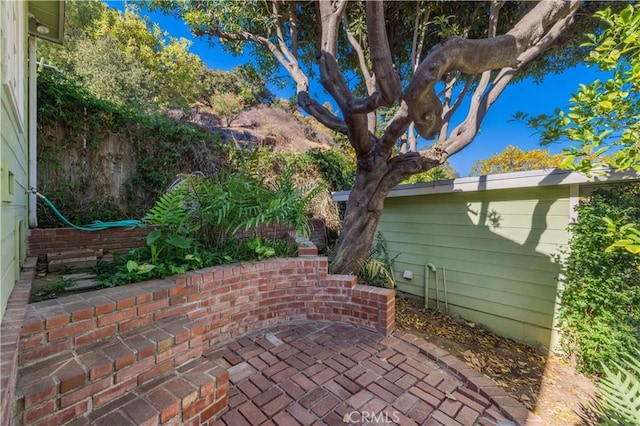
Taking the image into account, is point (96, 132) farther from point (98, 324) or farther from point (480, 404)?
point (480, 404)

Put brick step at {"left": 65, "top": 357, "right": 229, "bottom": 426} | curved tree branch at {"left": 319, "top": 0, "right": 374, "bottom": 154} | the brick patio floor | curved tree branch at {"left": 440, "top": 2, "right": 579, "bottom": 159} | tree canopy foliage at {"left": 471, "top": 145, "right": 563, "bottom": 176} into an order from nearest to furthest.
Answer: brick step at {"left": 65, "top": 357, "right": 229, "bottom": 426} < the brick patio floor < curved tree branch at {"left": 319, "top": 0, "right": 374, "bottom": 154} < curved tree branch at {"left": 440, "top": 2, "right": 579, "bottom": 159} < tree canopy foliage at {"left": 471, "top": 145, "right": 563, "bottom": 176}

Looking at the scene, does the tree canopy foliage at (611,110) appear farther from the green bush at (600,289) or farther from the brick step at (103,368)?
the brick step at (103,368)

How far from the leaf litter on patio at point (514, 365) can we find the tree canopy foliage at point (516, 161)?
9.54m

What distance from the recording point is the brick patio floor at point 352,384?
5.50 feet

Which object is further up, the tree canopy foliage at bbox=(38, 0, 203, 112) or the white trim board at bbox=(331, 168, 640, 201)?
the tree canopy foliage at bbox=(38, 0, 203, 112)

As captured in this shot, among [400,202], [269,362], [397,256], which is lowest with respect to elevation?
[269,362]

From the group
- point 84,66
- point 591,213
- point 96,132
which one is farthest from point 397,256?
point 84,66

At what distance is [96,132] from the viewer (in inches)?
161

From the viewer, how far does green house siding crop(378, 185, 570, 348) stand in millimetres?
3197

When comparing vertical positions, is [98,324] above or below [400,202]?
below

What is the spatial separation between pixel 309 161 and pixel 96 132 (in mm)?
4152

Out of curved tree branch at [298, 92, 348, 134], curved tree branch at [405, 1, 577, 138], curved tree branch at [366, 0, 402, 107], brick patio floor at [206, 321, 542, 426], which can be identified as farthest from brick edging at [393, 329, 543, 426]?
curved tree branch at [298, 92, 348, 134]

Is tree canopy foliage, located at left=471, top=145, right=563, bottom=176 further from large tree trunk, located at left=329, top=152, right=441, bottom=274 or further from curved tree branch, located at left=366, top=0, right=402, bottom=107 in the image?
curved tree branch, located at left=366, top=0, right=402, bottom=107

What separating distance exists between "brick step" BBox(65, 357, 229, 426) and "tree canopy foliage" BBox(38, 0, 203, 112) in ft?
26.8
